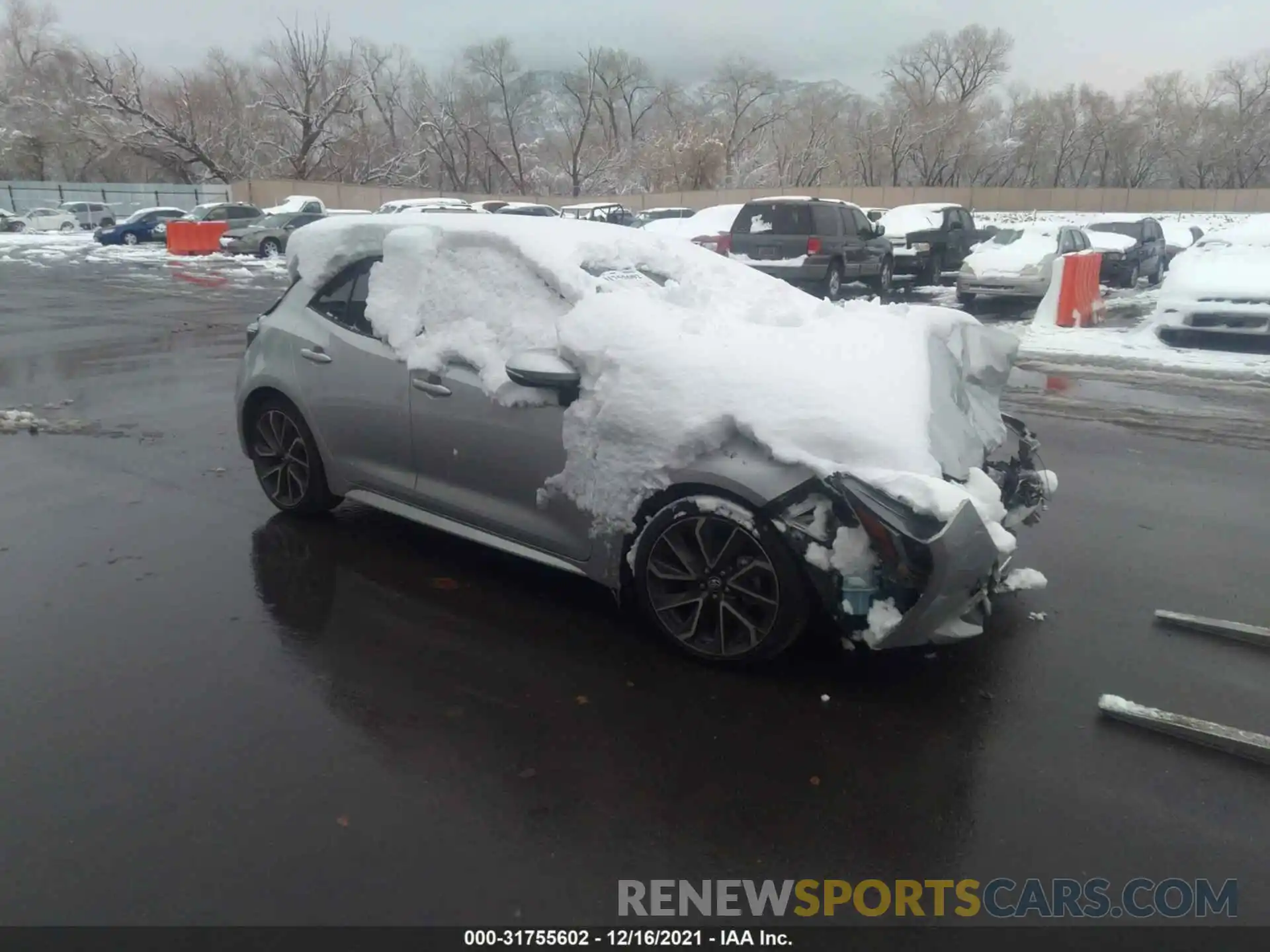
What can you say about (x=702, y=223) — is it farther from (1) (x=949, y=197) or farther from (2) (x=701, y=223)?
(1) (x=949, y=197)

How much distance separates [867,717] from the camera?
3.61 meters

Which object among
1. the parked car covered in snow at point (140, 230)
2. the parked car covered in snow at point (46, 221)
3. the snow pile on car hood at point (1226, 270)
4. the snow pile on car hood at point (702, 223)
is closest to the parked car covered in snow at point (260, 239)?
the parked car covered in snow at point (140, 230)

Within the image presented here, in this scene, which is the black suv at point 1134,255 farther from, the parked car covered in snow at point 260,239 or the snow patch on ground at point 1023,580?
the parked car covered in snow at point 260,239

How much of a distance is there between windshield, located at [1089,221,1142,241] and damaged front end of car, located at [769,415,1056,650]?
21.9 meters

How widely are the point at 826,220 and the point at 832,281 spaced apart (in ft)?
3.72

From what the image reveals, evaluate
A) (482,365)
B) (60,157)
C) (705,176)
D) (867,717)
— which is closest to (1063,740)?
(867,717)

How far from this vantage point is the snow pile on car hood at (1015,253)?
17062 millimetres

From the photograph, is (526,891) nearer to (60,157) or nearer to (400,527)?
(400,527)

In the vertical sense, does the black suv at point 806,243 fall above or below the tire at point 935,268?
above

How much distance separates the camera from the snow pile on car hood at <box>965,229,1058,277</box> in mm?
17062

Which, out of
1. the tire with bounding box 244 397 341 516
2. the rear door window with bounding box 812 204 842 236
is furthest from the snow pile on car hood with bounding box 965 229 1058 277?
the tire with bounding box 244 397 341 516

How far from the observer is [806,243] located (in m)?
17.1

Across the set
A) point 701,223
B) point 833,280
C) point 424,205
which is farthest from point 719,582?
point 424,205

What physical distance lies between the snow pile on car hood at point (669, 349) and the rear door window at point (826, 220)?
1260 cm
